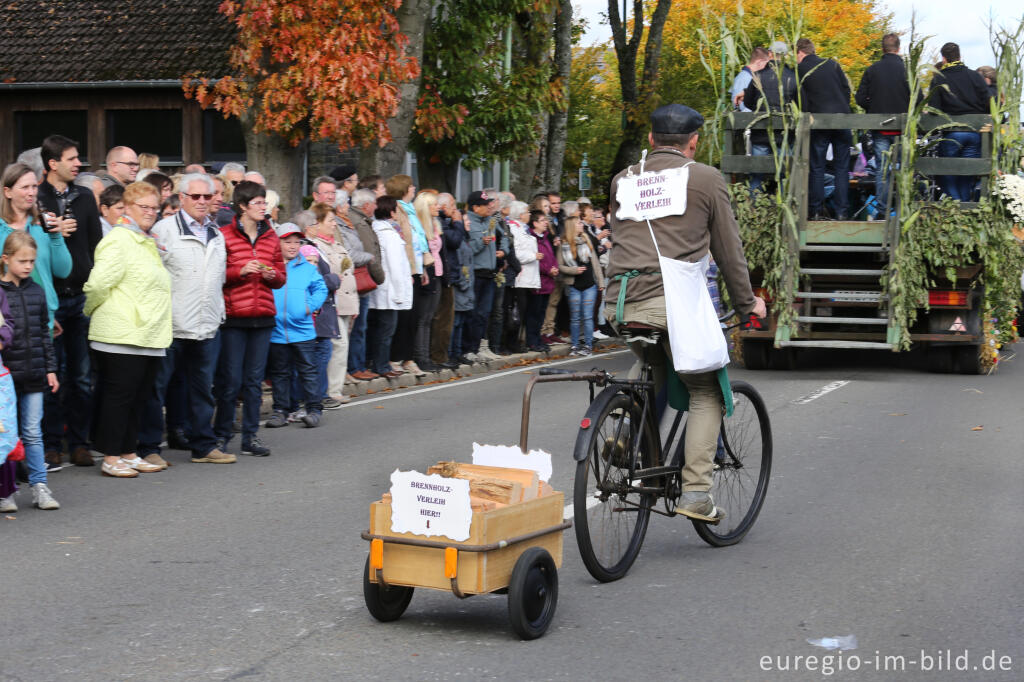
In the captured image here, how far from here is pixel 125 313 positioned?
371 inches

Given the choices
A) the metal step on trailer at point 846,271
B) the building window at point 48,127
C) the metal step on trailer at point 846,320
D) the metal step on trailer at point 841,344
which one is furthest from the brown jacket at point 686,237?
the building window at point 48,127

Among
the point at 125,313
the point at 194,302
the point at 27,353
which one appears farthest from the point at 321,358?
the point at 27,353

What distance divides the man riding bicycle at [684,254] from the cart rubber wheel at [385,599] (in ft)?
5.02

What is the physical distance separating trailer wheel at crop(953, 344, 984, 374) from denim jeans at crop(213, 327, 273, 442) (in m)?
8.91

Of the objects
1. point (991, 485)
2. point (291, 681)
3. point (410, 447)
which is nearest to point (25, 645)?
point (291, 681)

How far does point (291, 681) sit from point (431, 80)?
59.0ft

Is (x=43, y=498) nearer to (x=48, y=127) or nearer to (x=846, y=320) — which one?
(x=846, y=320)

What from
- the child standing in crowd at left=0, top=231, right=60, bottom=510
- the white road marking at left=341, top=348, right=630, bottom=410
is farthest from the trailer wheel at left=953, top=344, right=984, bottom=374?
the child standing in crowd at left=0, top=231, right=60, bottom=510

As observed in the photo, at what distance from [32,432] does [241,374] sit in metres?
2.19

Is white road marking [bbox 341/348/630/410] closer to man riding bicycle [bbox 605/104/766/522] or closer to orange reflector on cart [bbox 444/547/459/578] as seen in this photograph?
man riding bicycle [bbox 605/104/766/522]

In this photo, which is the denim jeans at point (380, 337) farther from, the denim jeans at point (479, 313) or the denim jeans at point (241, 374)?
the denim jeans at point (241, 374)

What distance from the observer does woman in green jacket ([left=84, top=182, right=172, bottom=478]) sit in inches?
370

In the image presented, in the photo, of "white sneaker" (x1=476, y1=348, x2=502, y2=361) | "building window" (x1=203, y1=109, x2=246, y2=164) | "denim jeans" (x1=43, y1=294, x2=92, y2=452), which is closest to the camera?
"denim jeans" (x1=43, y1=294, x2=92, y2=452)

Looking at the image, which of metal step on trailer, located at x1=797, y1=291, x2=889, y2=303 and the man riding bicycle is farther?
metal step on trailer, located at x1=797, y1=291, x2=889, y2=303
